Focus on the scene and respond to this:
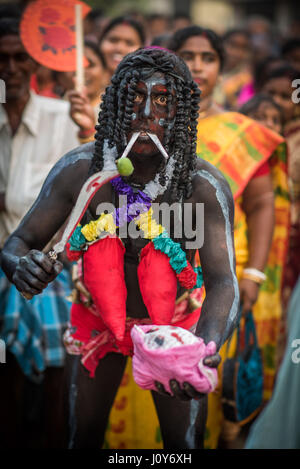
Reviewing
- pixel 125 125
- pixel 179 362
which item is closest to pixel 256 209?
pixel 125 125

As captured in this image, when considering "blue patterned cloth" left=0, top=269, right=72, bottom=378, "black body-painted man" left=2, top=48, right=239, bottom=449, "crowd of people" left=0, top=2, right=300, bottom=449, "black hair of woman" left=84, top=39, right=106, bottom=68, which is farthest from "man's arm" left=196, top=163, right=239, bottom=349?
"black hair of woman" left=84, top=39, right=106, bottom=68

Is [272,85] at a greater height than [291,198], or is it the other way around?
[272,85]

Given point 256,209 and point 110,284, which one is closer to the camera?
point 110,284

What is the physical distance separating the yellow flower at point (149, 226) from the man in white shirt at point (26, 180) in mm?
1402

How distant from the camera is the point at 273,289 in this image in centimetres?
454

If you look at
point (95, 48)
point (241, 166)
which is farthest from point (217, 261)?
point (95, 48)

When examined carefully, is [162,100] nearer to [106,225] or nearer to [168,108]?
[168,108]

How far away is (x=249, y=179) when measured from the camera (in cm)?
394

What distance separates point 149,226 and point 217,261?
311mm

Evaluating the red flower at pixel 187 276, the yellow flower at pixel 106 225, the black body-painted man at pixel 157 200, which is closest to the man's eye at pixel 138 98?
the black body-painted man at pixel 157 200

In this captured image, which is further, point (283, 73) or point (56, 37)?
point (283, 73)

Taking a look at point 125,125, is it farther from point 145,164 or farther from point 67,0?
point 67,0

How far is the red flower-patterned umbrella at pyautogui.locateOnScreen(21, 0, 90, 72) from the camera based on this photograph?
11.0 ft

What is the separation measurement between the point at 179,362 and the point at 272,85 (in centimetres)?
415
